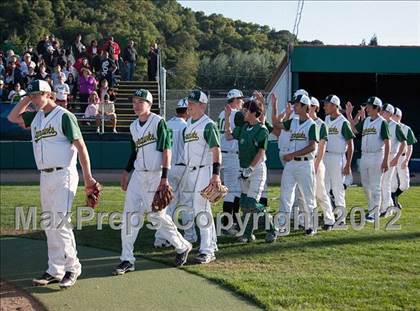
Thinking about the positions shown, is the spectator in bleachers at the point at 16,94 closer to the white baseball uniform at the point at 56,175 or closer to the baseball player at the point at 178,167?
the baseball player at the point at 178,167

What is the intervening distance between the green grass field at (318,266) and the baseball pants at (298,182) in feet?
1.73

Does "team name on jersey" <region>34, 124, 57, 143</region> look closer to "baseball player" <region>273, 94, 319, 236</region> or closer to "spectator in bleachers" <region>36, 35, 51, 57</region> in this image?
"baseball player" <region>273, 94, 319, 236</region>

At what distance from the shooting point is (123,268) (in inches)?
279

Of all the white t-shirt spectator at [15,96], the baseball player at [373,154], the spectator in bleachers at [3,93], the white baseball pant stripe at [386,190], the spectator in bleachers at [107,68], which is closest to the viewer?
the baseball player at [373,154]

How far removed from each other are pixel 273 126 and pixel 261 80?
136 feet

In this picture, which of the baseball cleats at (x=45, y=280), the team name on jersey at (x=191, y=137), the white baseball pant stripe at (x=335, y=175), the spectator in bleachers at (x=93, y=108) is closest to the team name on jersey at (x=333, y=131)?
the white baseball pant stripe at (x=335, y=175)

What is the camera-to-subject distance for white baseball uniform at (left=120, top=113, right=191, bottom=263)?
7082 mm

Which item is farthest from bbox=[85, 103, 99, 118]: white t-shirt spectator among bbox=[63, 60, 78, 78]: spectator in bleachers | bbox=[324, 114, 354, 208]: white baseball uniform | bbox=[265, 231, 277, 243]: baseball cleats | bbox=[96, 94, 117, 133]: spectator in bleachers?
bbox=[265, 231, 277, 243]: baseball cleats

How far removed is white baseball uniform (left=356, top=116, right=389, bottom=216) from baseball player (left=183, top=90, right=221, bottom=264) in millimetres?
3847

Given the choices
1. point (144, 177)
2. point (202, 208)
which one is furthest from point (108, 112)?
point (144, 177)

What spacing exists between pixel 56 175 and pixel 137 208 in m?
1.09

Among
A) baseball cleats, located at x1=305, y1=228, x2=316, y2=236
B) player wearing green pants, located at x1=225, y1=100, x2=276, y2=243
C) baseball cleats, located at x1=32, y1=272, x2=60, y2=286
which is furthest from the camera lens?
baseball cleats, located at x1=305, y1=228, x2=316, y2=236

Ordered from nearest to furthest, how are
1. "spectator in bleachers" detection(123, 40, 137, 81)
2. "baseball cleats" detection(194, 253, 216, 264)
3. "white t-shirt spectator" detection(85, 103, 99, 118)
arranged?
"baseball cleats" detection(194, 253, 216, 264), "white t-shirt spectator" detection(85, 103, 99, 118), "spectator in bleachers" detection(123, 40, 137, 81)

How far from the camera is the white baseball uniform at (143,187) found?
7.08 m
